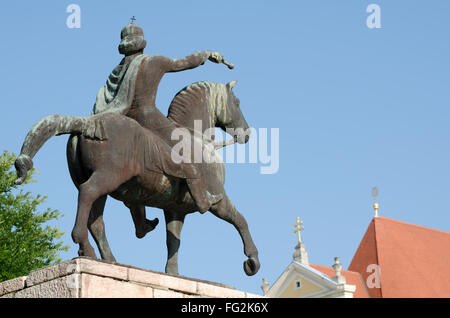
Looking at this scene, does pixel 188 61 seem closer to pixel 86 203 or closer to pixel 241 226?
pixel 241 226

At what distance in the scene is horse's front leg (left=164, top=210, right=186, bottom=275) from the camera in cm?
786

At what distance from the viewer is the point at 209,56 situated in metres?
8.36

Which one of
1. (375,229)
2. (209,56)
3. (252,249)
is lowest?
(252,249)

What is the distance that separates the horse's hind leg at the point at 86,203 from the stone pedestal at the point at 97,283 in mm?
383

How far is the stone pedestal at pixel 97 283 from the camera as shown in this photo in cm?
628

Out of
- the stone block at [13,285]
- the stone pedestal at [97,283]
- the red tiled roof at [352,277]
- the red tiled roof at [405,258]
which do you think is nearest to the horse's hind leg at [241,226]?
the stone pedestal at [97,283]

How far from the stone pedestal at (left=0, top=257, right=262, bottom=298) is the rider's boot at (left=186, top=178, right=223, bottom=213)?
805 mm

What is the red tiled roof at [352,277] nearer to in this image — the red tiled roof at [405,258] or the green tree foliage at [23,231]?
the red tiled roof at [405,258]

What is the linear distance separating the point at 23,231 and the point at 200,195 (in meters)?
10.7

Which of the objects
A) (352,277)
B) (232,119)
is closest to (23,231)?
(232,119)

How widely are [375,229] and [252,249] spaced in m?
32.8
